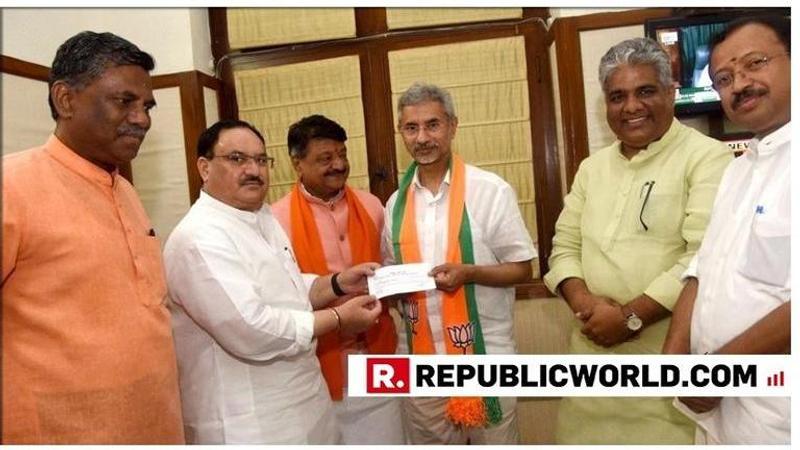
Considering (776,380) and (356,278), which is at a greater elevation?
(356,278)

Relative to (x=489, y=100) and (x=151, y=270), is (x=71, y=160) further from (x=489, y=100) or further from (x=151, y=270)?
(x=489, y=100)

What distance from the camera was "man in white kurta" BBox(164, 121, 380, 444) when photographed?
4.19 ft

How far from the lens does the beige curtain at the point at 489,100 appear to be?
1745 millimetres

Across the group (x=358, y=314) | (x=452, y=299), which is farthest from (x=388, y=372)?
(x=452, y=299)

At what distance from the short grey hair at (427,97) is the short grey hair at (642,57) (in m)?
0.43

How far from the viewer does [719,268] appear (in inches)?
47.5

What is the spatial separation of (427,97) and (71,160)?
0.90 metres

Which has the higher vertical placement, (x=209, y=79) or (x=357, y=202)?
(x=209, y=79)

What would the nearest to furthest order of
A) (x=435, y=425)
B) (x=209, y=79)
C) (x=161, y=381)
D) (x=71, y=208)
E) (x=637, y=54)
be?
(x=71, y=208) < (x=161, y=381) < (x=637, y=54) < (x=435, y=425) < (x=209, y=79)

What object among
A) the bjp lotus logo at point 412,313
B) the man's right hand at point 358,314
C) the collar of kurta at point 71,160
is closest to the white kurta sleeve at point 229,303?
the man's right hand at point 358,314

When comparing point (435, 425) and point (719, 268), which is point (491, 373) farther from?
point (719, 268)

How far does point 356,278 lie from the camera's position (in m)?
1.55

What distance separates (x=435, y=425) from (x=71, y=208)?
106 cm

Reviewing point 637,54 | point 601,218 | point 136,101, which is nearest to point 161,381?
point 136,101
